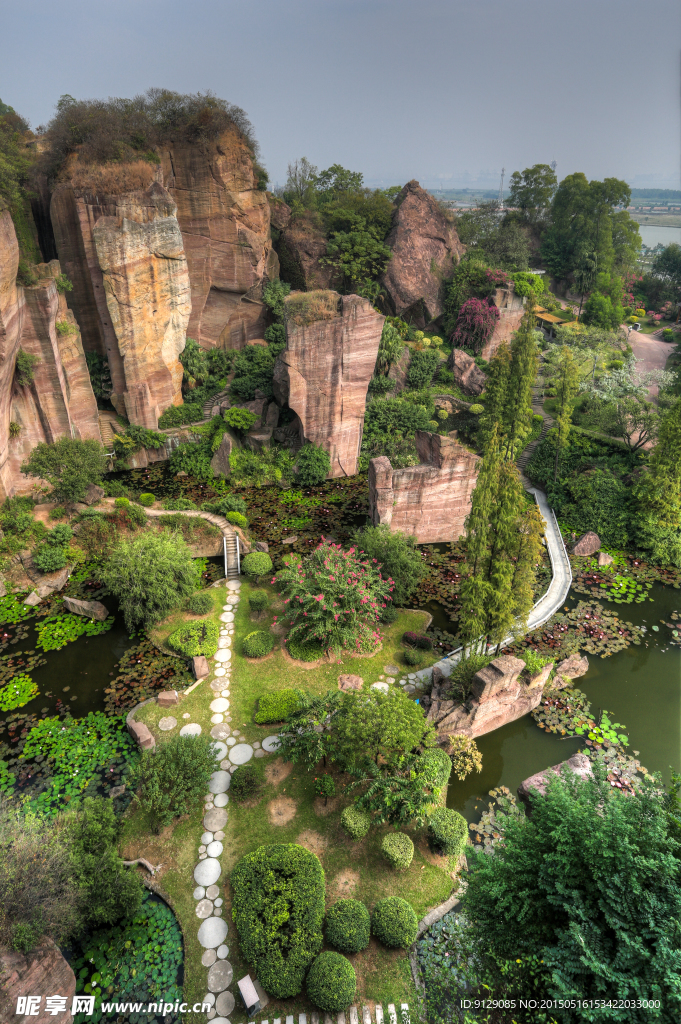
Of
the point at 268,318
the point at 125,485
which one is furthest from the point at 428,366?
the point at 125,485

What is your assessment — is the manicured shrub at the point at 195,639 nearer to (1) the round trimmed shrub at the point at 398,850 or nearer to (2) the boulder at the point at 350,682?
(2) the boulder at the point at 350,682

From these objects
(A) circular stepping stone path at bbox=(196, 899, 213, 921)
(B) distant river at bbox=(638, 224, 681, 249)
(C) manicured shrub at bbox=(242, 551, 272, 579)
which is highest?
(B) distant river at bbox=(638, 224, 681, 249)

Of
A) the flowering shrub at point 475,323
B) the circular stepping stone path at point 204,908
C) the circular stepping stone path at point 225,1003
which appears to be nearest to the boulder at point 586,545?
the flowering shrub at point 475,323

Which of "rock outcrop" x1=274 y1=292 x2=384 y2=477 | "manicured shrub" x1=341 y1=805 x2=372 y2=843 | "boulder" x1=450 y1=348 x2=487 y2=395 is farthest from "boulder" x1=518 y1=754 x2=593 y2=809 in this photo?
"boulder" x1=450 y1=348 x2=487 y2=395

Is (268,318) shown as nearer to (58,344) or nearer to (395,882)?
(58,344)

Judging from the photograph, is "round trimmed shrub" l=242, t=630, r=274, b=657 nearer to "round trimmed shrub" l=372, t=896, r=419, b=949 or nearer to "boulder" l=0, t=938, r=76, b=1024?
"round trimmed shrub" l=372, t=896, r=419, b=949

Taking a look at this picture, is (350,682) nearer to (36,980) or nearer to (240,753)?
(240,753)

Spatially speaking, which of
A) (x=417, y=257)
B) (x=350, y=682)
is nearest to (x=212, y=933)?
(x=350, y=682)
